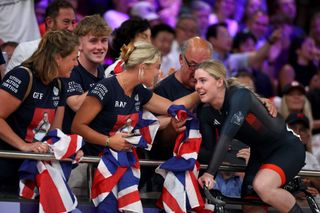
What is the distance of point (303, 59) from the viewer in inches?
479

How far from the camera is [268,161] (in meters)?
6.83

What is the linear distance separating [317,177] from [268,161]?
1.33 feet

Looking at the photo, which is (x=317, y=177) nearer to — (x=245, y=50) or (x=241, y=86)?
(x=241, y=86)

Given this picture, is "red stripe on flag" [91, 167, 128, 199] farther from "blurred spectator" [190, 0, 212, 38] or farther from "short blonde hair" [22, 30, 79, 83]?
"blurred spectator" [190, 0, 212, 38]

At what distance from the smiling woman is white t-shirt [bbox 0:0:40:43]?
224cm

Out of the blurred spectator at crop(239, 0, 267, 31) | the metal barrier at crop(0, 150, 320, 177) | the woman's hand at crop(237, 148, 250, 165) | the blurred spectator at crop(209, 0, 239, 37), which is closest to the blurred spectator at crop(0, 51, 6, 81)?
the metal barrier at crop(0, 150, 320, 177)

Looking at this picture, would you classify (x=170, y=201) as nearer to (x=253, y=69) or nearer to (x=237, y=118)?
(x=237, y=118)

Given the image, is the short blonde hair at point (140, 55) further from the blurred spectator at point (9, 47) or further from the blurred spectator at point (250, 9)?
the blurred spectator at point (250, 9)

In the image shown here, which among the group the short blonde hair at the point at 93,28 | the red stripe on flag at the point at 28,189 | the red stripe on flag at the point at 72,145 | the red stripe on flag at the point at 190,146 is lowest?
the red stripe on flag at the point at 28,189

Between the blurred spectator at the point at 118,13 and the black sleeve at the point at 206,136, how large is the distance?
146 inches

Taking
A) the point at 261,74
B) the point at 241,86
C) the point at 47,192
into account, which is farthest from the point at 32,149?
the point at 261,74

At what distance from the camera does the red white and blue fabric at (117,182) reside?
6547 millimetres

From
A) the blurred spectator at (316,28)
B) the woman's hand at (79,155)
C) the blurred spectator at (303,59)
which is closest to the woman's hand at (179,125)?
the woman's hand at (79,155)

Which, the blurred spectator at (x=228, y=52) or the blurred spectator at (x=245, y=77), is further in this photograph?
the blurred spectator at (x=228, y=52)
